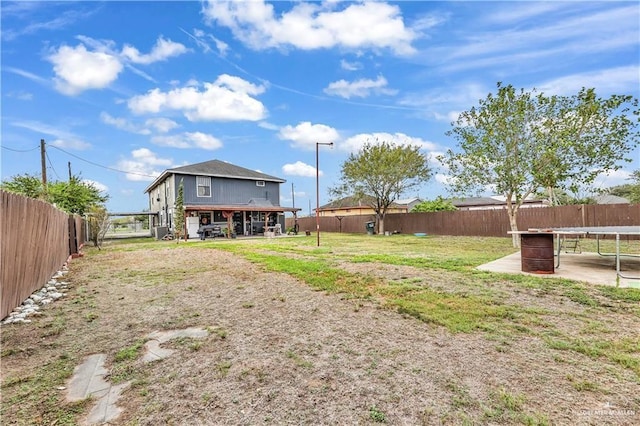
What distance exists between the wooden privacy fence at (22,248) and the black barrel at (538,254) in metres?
8.60

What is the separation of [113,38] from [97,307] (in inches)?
423

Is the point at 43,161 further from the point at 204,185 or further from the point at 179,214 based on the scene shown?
the point at 204,185

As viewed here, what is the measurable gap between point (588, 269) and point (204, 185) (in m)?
21.7

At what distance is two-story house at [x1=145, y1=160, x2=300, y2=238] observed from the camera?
71.7 feet

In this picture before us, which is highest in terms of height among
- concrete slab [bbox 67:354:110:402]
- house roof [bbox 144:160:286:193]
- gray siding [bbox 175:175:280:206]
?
house roof [bbox 144:160:286:193]

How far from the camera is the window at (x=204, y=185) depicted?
2278 centimetres

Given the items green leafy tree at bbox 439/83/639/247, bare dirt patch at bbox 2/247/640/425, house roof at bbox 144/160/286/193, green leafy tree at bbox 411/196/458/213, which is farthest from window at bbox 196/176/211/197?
bare dirt patch at bbox 2/247/640/425

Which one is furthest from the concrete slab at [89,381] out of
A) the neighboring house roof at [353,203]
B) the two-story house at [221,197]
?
the neighboring house roof at [353,203]

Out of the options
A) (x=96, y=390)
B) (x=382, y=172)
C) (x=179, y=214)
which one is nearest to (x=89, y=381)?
(x=96, y=390)

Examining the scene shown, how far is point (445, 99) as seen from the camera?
15.7 m

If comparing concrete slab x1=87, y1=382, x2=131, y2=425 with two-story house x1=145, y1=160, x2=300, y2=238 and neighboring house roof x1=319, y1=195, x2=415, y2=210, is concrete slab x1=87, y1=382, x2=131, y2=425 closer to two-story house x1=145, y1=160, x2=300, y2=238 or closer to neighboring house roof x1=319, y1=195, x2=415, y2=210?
two-story house x1=145, y1=160, x2=300, y2=238

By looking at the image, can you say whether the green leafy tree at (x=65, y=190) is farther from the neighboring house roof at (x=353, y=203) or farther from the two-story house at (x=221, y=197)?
the neighboring house roof at (x=353, y=203)

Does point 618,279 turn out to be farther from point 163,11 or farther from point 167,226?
point 167,226

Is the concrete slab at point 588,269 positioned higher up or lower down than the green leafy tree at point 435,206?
lower down
